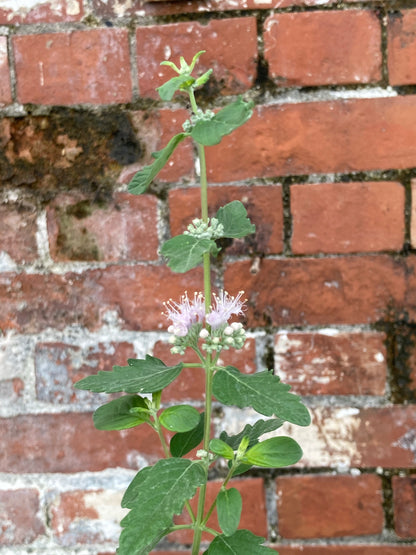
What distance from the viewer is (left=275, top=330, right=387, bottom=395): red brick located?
2.84 ft

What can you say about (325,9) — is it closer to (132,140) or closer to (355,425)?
(132,140)

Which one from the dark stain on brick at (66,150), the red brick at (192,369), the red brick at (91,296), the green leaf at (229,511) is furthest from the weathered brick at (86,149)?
the green leaf at (229,511)

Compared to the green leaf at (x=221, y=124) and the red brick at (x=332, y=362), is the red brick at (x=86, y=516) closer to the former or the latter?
the red brick at (x=332, y=362)

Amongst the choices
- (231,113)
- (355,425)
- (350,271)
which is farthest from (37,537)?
(231,113)

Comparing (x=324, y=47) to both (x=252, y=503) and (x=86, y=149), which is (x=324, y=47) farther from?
(x=252, y=503)

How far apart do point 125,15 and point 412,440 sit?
676 millimetres

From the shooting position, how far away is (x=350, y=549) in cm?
89

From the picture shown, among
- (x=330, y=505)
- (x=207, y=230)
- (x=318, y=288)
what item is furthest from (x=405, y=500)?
(x=207, y=230)

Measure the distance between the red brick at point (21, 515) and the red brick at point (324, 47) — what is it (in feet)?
2.19

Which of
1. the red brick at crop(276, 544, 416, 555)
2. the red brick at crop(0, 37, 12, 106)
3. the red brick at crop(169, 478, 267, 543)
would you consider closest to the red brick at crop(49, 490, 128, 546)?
the red brick at crop(169, 478, 267, 543)

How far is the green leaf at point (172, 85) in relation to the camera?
542 millimetres

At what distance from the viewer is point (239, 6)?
0.83m

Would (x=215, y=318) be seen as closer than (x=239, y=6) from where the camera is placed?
Yes

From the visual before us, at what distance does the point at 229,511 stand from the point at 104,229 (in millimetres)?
442
